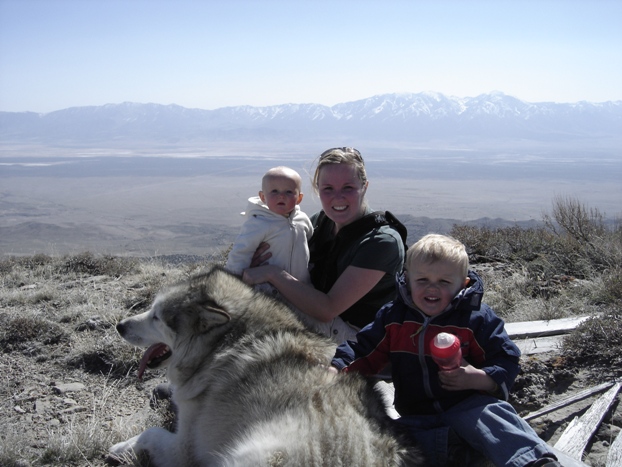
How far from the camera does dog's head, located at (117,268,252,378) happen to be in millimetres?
3664

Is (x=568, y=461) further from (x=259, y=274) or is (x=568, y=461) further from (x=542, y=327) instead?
(x=542, y=327)

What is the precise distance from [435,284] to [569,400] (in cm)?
186

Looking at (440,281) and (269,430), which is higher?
(440,281)

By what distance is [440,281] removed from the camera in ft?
10.2

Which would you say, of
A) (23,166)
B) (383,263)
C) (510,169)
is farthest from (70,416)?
(23,166)

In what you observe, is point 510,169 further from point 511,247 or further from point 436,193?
point 511,247

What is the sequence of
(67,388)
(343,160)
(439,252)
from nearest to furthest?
(439,252) → (343,160) → (67,388)

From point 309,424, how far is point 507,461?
3.22 feet

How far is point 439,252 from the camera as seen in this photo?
306cm

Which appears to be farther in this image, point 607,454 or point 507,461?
point 607,454

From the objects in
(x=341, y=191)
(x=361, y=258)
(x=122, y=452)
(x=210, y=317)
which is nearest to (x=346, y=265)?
(x=361, y=258)

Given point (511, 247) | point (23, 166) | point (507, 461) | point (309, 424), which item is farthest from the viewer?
point (23, 166)

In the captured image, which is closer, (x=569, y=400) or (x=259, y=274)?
(x=569, y=400)

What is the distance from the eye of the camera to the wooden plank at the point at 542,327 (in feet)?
18.8
